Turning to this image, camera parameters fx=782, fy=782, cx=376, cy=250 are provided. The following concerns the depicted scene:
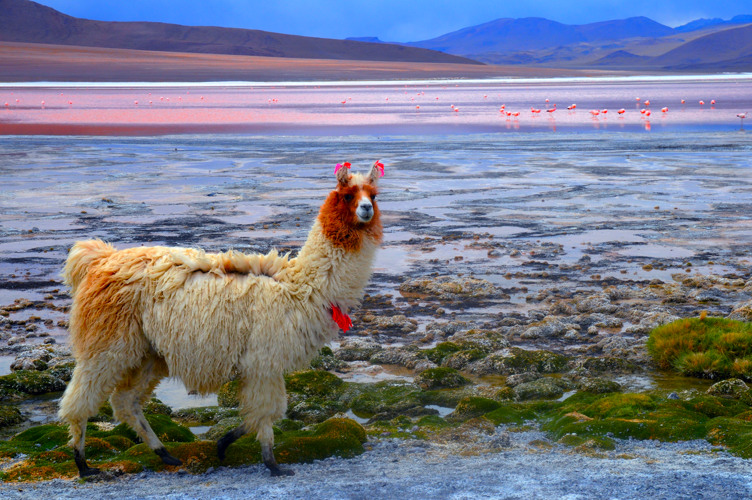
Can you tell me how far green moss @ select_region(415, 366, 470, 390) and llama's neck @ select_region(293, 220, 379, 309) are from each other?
2.05 meters

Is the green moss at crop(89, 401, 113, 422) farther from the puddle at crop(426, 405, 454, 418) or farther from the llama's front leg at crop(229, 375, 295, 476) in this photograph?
the puddle at crop(426, 405, 454, 418)

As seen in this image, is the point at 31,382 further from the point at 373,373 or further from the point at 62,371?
the point at 373,373

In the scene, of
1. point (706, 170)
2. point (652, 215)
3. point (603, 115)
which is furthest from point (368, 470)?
point (603, 115)

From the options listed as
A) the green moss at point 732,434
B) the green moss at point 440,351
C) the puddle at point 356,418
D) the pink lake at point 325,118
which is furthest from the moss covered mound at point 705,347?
the pink lake at point 325,118

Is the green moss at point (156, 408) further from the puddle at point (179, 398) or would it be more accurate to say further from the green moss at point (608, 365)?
the green moss at point (608, 365)

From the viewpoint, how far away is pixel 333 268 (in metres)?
5.42

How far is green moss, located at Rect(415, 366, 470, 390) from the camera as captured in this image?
285 inches

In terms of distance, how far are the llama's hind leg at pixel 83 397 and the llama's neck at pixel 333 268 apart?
4.77 ft

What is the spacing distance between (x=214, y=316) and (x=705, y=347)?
4.84 meters

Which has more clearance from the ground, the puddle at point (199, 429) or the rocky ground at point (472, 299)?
the rocky ground at point (472, 299)

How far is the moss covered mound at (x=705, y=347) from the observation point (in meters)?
7.21

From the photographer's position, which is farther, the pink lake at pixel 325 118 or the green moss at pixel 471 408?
the pink lake at pixel 325 118

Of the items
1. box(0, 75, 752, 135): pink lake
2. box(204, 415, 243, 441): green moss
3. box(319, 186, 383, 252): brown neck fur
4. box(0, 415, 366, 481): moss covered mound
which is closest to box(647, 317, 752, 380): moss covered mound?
box(0, 415, 366, 481): moss covered mound

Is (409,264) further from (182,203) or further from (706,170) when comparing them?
(706,170)
